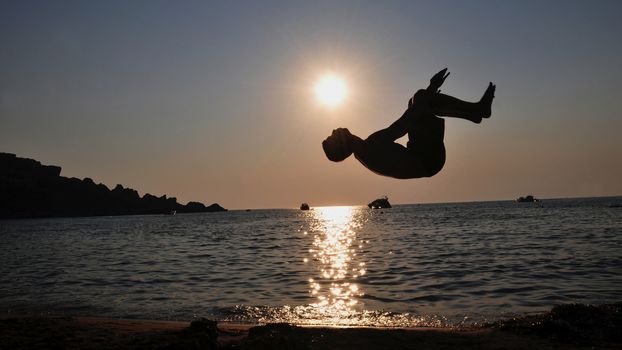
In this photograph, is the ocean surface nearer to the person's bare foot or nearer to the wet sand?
the wet sand

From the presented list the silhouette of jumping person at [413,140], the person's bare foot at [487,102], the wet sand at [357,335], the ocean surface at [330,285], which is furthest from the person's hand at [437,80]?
the ocean surface at [330,285]

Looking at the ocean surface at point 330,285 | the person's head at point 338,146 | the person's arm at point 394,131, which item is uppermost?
the person's arm at point 394,131

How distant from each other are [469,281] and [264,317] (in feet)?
32.8

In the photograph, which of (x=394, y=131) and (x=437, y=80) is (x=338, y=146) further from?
(x=437, y=80)

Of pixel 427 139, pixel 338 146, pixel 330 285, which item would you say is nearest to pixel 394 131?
pixel 427 139

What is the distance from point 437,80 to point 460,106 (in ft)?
1.19

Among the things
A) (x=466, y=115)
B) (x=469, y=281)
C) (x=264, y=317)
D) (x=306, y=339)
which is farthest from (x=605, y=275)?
(x=466, y=115)

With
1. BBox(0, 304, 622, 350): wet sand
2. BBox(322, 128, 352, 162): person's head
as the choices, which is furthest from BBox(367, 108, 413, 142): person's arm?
BBox(0, 304, 622, 350): wet sand

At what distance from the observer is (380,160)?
4637 mm

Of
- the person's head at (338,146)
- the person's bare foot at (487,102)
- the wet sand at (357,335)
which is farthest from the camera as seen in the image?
the wet sand at (357,335)

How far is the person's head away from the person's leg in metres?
0.76

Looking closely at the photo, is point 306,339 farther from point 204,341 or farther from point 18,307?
point 18,307

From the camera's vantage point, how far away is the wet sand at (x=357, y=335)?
402 inches

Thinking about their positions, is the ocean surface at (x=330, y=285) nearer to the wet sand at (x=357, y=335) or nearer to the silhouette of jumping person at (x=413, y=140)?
the wet sand at (x=357, y=335)
